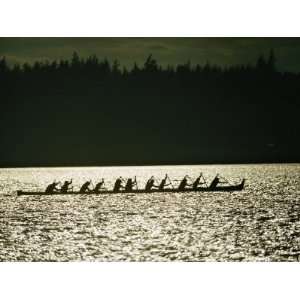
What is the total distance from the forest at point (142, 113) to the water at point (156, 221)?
17cm

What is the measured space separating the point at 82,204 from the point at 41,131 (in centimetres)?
83

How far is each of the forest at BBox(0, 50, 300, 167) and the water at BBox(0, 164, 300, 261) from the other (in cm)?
17

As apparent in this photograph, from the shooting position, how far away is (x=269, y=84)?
23.0ft

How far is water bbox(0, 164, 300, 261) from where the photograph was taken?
21.9ft

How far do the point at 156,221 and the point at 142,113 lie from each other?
106 centimetres

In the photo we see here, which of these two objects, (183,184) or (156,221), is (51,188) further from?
(183,184)

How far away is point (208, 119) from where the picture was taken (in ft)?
23.1

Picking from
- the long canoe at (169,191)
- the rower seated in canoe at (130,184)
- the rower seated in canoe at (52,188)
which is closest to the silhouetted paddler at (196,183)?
the long canoe at (169,191)

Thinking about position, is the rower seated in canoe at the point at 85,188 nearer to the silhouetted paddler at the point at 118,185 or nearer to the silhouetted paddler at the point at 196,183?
the silhouetted paddler at the point at 118,185

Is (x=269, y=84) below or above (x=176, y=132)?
above

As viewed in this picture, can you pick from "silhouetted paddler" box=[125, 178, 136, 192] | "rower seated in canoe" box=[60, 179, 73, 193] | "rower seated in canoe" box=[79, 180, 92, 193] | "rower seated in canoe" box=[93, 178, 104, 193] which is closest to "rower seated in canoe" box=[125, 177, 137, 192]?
"silhouetted paddler" box=[125, 178, 136, 192]
